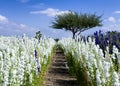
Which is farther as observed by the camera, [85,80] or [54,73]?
[54,73]

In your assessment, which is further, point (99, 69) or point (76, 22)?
point (76, 22)

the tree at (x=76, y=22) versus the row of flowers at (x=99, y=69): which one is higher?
the tree at (x=76, y=22)

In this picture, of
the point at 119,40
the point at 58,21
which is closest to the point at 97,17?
the point at 58,21

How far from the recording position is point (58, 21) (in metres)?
45.2

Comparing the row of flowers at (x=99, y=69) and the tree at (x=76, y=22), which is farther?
the tree at (x=76, y=22)

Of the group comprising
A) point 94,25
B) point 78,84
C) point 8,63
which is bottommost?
point 78,84

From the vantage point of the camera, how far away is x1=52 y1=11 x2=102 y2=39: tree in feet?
144

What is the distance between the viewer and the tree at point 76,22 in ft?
144

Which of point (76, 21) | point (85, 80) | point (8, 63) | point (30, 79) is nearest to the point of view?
point (8, 63)

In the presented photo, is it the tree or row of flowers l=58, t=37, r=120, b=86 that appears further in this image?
the tree

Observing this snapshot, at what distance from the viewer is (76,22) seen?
4350 centimetres

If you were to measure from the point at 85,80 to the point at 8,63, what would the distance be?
331 cm

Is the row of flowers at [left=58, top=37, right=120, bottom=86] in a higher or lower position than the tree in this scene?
lower

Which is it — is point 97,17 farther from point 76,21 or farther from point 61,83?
point 61,83
